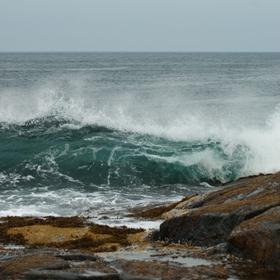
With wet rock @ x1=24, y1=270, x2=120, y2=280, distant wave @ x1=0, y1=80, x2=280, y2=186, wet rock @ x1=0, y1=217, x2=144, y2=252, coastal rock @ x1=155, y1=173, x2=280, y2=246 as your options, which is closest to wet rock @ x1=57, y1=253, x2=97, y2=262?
wet rock @ x1=24, y1=270, x2=120, y2=280

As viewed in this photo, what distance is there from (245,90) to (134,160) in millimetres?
43424

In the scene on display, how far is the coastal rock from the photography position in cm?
1254

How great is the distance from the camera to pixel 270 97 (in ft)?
200

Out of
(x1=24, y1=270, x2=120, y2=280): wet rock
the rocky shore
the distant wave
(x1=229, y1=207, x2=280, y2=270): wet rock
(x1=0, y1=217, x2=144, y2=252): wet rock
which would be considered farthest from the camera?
the distant wave

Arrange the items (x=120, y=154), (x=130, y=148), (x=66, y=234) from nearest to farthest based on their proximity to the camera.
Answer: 1. (x=66, y=234)
2. (x=120, y=154)
3. (x=130, y=148)

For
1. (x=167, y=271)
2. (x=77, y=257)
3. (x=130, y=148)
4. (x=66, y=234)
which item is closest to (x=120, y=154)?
(x=130, y=148)

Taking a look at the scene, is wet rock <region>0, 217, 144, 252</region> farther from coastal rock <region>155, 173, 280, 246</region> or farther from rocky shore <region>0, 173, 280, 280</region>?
coastal rock <region>155, 173, 280, 246</region>

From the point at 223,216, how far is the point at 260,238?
75.7 inches

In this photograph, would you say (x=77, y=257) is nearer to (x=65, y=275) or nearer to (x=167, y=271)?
(x=65, y=275)

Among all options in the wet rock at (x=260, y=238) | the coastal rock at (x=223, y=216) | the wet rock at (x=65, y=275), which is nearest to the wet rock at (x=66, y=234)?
the coastal rock at (x=223, y=216)

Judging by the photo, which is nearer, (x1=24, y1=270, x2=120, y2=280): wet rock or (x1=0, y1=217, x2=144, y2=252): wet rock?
(x1=24, y1=270, x2=120, y2=280): wet rock

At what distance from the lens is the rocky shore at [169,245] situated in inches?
396

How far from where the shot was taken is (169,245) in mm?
13117

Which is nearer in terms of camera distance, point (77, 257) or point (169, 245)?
point (77, 257)
